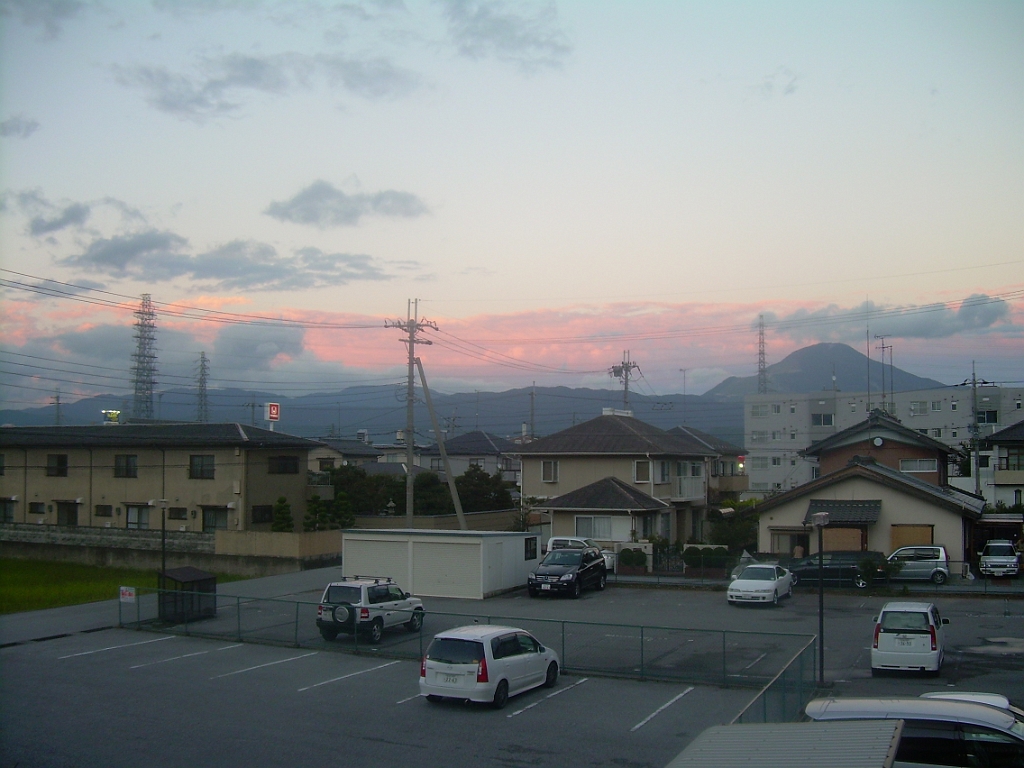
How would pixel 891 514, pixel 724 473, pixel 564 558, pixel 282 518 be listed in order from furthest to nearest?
pixel 724 473
pixel 282 518
pixel 891 514
pixel 564 558

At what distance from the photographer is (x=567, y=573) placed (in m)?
31.1

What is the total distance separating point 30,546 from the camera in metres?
45.4

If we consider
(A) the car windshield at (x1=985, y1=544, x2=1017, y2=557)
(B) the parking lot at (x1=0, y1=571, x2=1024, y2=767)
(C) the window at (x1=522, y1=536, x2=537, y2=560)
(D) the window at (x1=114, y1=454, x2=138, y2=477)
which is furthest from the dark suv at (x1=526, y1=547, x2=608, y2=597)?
(D) the window at (x1=114, y1=454, x2=138, y2=477)

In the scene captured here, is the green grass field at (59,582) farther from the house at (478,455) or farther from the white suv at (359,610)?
the house at (478,455)

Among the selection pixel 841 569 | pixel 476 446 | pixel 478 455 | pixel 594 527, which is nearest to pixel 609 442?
pixel 594 527

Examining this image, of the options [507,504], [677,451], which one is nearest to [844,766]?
[677,451]

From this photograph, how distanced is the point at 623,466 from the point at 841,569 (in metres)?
16.2

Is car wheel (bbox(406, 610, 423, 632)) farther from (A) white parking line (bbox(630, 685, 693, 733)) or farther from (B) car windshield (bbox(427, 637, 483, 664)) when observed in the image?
(A) white parking line (bbox(630, 685, 693, 733))

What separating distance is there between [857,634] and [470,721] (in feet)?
43.0

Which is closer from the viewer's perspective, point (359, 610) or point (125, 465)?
point (359, 610)

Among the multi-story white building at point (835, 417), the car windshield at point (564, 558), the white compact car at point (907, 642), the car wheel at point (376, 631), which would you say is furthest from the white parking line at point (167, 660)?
the multi-story white building at point (835, 417)

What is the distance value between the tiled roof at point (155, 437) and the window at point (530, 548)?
599 inches

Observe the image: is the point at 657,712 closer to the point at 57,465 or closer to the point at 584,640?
the point at 584,640

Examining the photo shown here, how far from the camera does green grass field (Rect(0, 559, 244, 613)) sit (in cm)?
3146
